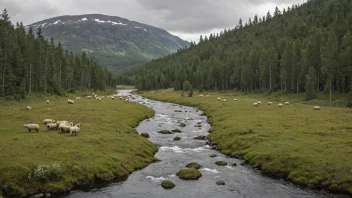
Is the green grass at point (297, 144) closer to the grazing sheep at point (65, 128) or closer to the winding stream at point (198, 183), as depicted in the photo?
the winding stream at point (198, 183)

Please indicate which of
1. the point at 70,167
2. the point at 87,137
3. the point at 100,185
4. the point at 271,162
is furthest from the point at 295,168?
the point at 87,137

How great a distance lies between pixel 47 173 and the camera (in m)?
32.2

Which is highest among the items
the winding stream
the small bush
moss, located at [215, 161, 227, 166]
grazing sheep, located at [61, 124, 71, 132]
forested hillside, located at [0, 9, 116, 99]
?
forested hillside, located at [0, 9, 116, 99]

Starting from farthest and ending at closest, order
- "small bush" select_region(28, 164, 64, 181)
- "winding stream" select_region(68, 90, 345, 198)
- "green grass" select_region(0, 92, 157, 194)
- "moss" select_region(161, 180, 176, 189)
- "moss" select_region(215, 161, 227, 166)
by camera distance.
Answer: "moss" select_region(215, 161, 227, 166), "moss" select_region(161, 180, 176, 189), "winding stream" select_region(68, 90, 345, 198), "small bush" select_region(28, 164, 64, 181), "green grass" select_region(0, 92, 157, 194)

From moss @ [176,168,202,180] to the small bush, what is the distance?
13.7m

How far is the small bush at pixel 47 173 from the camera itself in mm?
31969

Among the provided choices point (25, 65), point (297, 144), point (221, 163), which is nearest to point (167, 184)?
point (221, 163)

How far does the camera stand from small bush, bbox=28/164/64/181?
105 feet

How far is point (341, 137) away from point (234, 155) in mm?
16798

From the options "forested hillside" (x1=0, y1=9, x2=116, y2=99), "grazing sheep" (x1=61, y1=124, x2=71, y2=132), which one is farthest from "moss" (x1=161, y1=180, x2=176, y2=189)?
"forested hillside" (x1=0, y1=9, x2=116, y2=99)

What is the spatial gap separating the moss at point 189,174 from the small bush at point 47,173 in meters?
13.7

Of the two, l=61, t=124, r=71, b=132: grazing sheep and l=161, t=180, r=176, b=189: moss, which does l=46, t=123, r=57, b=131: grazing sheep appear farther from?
l=161, t=180, r=176, b=189: moss

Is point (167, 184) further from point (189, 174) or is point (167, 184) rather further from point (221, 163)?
point (221, 163)

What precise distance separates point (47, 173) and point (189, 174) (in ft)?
52.6
